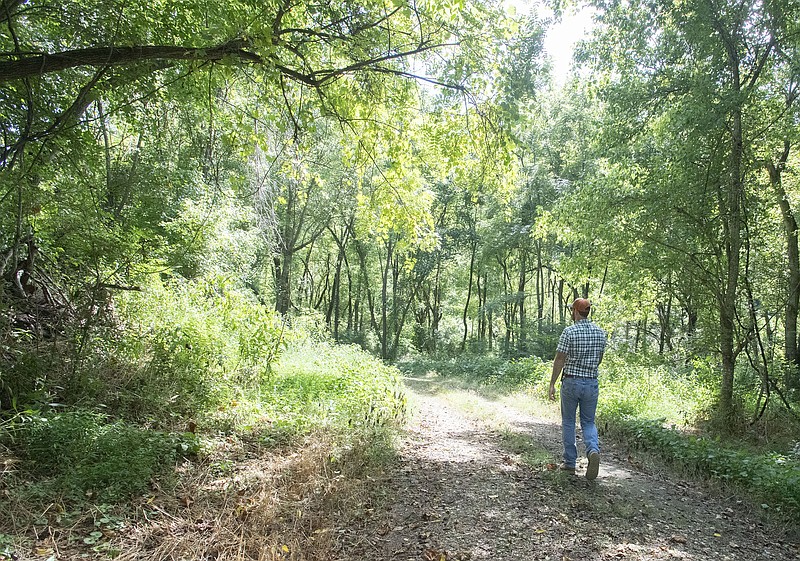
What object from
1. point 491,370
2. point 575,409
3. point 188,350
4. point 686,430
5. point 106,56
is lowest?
point 491,370

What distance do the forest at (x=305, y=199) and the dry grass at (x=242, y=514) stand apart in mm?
46

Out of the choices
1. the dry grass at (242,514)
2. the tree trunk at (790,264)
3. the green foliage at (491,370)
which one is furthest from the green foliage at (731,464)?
the green foliage at (491,370)

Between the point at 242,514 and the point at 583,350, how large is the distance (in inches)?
164

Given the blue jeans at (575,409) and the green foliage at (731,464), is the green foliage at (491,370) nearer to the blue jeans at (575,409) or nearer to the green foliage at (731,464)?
the green foliage at (731,464)

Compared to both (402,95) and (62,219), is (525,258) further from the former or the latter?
(62,219)

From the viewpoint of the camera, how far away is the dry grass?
3781mm

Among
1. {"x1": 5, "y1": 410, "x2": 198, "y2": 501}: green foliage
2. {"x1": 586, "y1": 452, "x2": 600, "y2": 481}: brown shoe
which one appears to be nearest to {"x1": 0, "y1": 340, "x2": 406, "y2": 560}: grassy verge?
{"x1": 5, "y1": 410, "x2": 198, "y2": 501}: green foliage

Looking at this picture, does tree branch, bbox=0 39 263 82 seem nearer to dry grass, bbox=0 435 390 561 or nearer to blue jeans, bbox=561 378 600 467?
dry grass, bbox=0 435 390 561

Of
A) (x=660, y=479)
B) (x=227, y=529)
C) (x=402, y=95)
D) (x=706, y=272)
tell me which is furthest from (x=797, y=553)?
(x=402, y=95)

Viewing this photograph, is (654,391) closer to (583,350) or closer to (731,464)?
(731,464)

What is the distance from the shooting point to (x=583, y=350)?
18.4 feet

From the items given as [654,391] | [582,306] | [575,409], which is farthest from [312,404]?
[654,391]

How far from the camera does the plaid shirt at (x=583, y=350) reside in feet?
18.4

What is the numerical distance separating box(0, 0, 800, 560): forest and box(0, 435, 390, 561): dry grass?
0.15 ft
